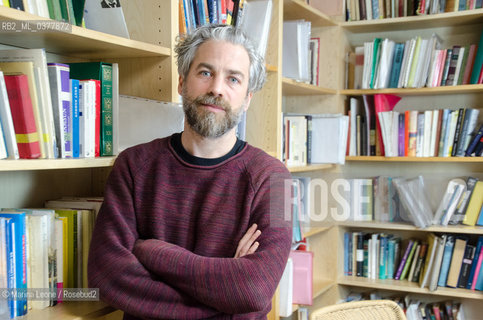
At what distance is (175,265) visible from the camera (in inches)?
49.7

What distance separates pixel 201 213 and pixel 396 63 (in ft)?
5.93

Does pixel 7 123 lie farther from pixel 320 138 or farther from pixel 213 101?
pixel 320 138

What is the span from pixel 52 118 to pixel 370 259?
214cm

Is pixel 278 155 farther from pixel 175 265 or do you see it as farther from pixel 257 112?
pixel 175 265

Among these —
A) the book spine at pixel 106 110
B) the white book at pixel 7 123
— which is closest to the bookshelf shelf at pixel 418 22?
the book spine at pixel 106 110

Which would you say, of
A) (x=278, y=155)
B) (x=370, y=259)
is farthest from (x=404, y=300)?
(x=278, y=155)

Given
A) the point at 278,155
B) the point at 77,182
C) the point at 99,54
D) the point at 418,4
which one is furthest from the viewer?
the point at 418,4

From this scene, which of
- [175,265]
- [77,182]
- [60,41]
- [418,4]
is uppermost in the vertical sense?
[418,4]

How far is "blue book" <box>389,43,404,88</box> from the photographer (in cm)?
274

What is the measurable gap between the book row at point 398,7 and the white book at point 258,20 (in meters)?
0.96

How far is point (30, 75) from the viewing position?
4.12ft

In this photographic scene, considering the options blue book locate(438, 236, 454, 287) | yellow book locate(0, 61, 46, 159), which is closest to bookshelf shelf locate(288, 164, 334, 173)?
blue book locate(438, 236, 454, 287)

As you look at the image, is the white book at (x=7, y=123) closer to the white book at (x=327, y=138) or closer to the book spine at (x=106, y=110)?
the book spine at (x=106, y=110)

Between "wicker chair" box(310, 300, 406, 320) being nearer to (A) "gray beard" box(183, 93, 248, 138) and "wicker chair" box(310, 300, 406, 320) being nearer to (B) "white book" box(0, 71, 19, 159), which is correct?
(A) "gray beard" box(183, 93, 248, 138)
